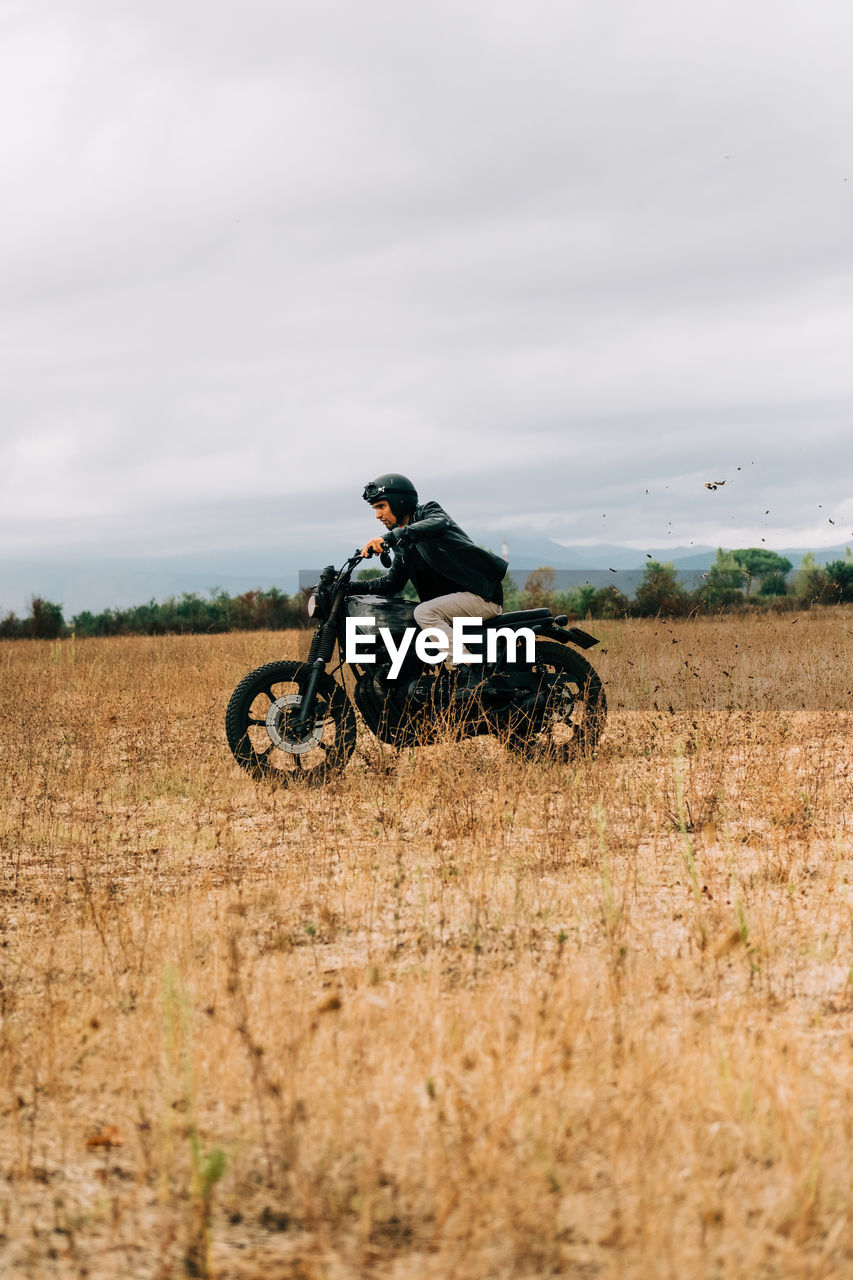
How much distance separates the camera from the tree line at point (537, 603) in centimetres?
2355

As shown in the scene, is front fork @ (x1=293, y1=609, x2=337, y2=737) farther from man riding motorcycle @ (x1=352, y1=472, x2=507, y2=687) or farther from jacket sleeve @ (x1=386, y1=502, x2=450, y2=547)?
jacket sleeve @ (x1=386, y1=502, x2=450, y2=547)

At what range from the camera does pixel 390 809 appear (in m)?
6.94

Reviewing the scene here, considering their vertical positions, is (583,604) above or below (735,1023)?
above

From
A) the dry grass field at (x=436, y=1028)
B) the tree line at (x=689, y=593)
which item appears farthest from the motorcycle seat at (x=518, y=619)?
the tree line at (x=689, y=593)

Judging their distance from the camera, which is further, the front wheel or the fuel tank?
the fuel tank

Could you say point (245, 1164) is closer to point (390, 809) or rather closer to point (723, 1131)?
point (723, 1131)

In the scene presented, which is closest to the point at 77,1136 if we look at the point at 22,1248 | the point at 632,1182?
the point at 22,1248

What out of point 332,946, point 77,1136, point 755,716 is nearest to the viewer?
point 77,1136

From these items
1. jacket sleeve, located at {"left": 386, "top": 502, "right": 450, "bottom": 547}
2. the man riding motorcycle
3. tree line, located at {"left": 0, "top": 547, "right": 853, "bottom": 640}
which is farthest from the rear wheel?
tree line, located at {"left": 0, "top": 547, "right": 853, "bottom": 640}

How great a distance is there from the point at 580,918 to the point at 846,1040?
4.57 ft

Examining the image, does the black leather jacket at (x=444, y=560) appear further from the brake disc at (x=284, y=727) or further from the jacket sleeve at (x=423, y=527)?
the brake disc at (x=284, y=727)

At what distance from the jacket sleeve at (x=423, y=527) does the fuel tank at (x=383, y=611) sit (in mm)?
485

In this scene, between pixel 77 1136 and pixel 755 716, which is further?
pixel 755 716

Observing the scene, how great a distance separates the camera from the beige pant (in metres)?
7.71
